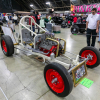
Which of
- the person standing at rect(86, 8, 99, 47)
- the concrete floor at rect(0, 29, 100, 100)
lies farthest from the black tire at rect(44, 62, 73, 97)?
the person standing at rect(86, 8, 99, 47)

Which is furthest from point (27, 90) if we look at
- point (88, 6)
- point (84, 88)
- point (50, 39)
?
point (88, 6)

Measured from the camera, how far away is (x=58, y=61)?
2.48m

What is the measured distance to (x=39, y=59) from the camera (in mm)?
3377

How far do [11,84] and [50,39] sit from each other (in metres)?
1.50

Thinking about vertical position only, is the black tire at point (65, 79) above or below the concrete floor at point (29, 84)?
above

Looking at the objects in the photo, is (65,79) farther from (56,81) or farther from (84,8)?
(84,8)

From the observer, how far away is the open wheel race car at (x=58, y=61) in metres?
1.71

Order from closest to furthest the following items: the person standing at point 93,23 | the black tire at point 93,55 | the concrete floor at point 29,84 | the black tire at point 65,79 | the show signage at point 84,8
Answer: the black tire at point 65,79, the concrete floor at point 29,84, the black tire at point 93,55, the person standing at point 93,23, the show signage at point 84,8

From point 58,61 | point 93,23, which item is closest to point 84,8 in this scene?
point 93,23

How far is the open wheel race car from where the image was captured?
1.71 metres

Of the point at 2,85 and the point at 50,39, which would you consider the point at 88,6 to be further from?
the point at 2,85

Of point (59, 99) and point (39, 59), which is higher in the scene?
point (39, 59)

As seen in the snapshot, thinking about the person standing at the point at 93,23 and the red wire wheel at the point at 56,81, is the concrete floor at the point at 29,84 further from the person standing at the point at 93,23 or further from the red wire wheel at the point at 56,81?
the person standing at the point at 93,23

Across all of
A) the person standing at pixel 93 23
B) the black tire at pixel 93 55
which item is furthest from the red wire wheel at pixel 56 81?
the person standing at pixel 93 23
